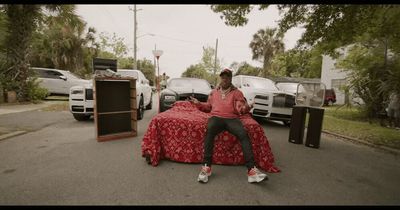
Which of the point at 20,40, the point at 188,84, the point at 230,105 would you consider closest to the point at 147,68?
the point at 20,40

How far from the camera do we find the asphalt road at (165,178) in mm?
3162

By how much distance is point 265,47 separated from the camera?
3675cm

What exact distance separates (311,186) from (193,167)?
6.14ft

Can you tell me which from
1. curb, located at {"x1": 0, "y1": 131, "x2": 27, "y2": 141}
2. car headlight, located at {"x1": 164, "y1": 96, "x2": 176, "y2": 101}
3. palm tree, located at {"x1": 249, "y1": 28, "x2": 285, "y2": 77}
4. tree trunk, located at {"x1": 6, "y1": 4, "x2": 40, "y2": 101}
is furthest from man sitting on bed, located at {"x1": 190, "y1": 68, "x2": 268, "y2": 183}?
palm tree, located at {"x1": 249, "y1": 28, "x2": 285, "y2": 77}

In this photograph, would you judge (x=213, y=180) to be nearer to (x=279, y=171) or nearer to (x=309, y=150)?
(x=279, y=171)

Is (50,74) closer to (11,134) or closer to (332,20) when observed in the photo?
(11,134)

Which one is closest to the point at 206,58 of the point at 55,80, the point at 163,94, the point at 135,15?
the point at 135,15

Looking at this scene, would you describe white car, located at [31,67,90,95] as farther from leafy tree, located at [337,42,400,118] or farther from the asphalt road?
leafy tree, located at [337,42,400,118]

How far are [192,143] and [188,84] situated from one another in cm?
515

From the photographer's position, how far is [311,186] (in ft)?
12.2

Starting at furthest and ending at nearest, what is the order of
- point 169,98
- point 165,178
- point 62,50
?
point 62,50
point 169,98
point 165,178

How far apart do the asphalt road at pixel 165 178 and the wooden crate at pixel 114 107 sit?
37 cm

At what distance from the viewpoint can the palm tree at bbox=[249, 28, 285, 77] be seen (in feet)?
120

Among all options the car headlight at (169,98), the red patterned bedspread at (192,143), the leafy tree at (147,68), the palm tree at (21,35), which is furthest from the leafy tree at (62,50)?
the leafy tree at (147,68)
